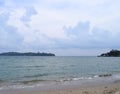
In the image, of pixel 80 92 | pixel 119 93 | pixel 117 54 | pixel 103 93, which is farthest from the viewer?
pixel 117 54

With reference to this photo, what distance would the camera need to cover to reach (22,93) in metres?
19.0

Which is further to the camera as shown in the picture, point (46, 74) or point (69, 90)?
point (46, 74)

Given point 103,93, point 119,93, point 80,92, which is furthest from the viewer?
point 80,92

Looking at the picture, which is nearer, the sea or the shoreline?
the shoreline

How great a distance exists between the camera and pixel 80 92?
60.4 ft

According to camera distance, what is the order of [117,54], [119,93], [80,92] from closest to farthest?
[119,93] → [80,92] → [117,54]

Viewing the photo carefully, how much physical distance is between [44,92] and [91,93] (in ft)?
11.4

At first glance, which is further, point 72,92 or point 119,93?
point 72,92

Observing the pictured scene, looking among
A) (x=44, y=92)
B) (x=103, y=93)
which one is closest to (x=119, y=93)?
(x=103, y=93)

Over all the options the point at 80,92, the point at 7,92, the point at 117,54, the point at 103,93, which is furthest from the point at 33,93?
the point at 117,54

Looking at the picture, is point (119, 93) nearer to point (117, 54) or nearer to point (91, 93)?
point (91, 93)

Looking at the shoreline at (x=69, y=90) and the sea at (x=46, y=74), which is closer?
the shoreline at (x=69, y=90)

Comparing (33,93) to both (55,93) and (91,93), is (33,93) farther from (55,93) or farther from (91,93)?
(91,93)

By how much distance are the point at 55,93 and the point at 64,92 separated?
70cm
